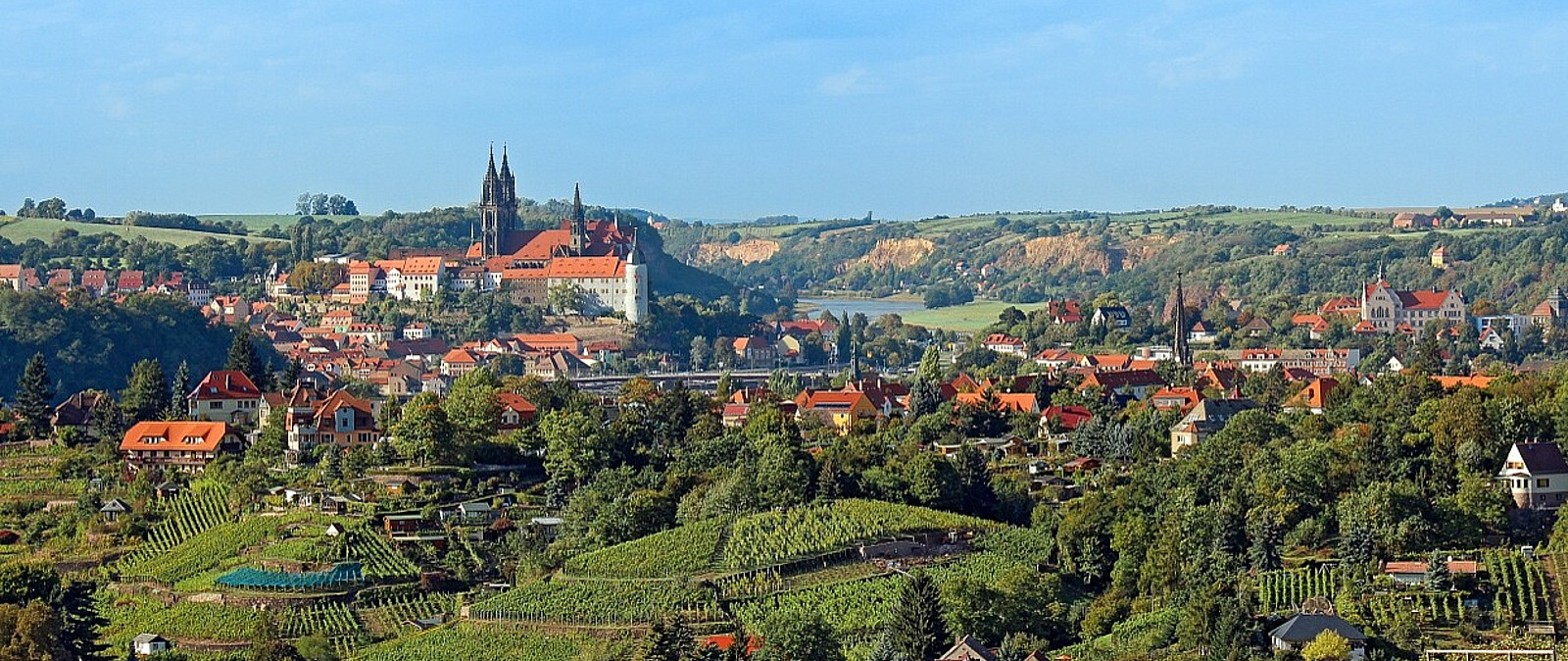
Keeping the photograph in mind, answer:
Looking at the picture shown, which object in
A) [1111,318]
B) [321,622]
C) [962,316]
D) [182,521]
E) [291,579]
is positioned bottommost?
[962,316]

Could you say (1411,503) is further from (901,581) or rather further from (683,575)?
(683,575)

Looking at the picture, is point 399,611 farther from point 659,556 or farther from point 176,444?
point 176,444

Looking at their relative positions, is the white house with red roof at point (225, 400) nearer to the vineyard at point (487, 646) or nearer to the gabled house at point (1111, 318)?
the vineyard at point (487, 646)

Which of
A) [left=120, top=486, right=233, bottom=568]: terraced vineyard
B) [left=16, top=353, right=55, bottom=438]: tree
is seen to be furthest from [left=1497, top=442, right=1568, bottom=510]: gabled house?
[left=16, top=353, right=55, bottom=438]: tree

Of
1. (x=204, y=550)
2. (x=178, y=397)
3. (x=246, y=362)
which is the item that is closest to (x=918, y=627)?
(x=204, y=550)

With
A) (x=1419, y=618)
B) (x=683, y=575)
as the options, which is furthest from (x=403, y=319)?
(x=1419, y=618)

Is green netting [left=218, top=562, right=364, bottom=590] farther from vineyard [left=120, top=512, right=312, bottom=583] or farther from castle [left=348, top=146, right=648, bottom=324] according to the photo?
castle [left=348, top=146, right=648, bottom=324]
